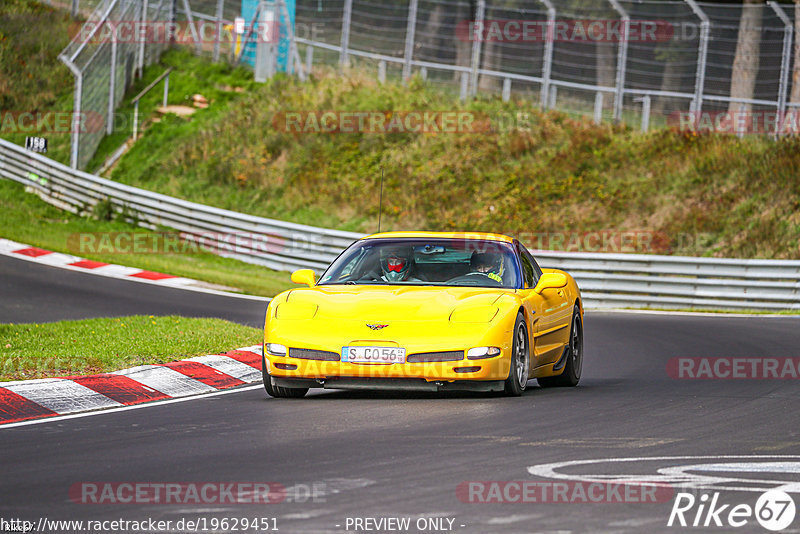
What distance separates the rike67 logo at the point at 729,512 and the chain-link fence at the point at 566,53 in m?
22.0

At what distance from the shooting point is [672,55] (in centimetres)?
2777

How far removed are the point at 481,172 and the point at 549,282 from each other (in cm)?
2059

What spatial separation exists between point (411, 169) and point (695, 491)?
26254mm

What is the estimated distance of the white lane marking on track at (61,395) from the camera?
902 centimetres

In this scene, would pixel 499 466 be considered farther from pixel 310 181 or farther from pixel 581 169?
pixel 310 181

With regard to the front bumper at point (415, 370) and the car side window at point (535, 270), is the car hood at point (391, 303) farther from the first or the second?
the car side window at point (535, 270)

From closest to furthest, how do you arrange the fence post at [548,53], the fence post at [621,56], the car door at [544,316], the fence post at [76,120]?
the car door at [544,316] < the fence post at [621,56] < the fence post at [548,53] < the fence post at [76,120]

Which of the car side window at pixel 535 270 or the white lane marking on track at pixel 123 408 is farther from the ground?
the car side window at pixel 535 270

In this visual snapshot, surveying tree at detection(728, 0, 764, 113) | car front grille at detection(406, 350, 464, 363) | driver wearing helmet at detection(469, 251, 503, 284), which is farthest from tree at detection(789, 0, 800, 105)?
car front grille at detection(406, 350, 464, 363)

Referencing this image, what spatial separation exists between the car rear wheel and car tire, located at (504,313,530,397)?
63.3 inches

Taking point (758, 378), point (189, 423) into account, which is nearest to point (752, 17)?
point (758, 378)

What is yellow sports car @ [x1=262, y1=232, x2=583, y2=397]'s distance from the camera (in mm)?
Result: 9305

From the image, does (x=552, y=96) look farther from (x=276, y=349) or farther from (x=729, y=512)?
(x=729, y=512)
